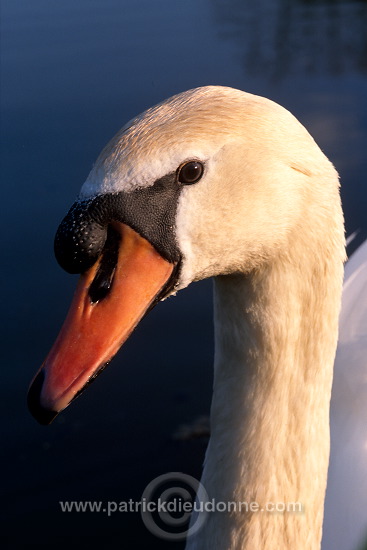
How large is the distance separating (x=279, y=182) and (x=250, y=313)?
0.35 metres

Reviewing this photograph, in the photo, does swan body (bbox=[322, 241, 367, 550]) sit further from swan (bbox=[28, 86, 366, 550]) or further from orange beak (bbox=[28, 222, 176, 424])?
orange beak (bbox=[28, 222, 176, 424])

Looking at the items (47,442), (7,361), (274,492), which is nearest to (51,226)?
(7,361)

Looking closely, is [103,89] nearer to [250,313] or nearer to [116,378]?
[116,378]

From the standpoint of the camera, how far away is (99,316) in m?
1.90

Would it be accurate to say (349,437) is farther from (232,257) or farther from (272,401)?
(232,257)

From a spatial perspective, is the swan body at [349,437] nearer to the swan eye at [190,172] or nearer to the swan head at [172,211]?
the swan head at [172,211]

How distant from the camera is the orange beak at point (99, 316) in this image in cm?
188

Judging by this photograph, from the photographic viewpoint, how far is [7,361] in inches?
174

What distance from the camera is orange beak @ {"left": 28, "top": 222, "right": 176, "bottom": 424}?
1880mm
